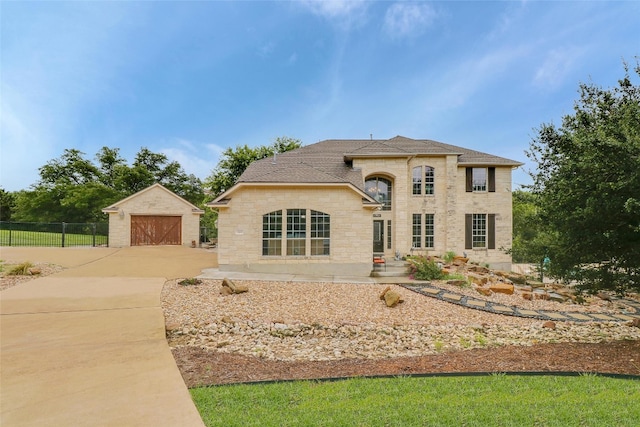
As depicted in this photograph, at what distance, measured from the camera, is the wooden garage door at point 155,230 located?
73.7 feet

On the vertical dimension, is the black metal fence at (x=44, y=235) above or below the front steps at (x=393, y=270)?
above

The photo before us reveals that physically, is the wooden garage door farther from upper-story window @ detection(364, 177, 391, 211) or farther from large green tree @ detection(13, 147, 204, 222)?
large green tree @ detection(13, 147, 204, 222)

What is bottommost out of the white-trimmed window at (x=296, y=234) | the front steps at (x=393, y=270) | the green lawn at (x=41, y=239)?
the front steps at (x=393, y=270)

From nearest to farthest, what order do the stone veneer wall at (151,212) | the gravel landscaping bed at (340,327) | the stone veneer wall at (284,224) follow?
the gravel landscaping bed at (340,327), the stone veneer wall at (284,224), the stone veneer wall at (151,212)

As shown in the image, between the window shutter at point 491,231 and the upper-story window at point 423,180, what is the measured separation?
12.9 feet

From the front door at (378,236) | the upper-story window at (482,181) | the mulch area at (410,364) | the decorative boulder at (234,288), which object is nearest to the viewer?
the mulch area at (410,364)

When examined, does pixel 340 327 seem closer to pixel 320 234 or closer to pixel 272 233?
pixel 320 234

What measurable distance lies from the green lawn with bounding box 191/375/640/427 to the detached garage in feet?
71.2

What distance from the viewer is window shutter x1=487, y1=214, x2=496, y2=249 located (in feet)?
59.0

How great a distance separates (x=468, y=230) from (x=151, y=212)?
2205 centimetres

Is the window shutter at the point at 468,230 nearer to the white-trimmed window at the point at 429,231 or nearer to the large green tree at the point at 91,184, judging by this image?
the white-trimmed window at the point at 429,231

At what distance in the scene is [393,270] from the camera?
13.6 meters

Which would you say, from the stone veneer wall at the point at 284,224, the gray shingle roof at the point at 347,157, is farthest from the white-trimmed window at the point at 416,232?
the stone veneer wall at the point at 284,224

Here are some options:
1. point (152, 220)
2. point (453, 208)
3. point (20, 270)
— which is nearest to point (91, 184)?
point (152, 220)
